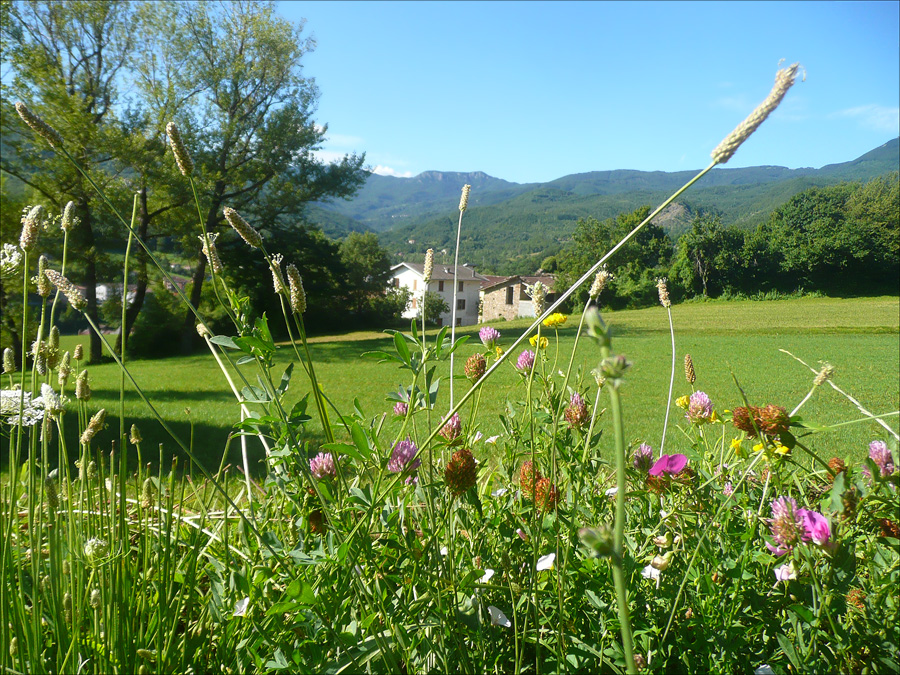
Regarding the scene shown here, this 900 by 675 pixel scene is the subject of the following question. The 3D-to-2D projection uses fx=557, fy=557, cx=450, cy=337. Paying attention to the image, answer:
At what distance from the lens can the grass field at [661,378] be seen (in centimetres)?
418

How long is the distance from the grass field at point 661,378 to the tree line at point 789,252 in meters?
1.11

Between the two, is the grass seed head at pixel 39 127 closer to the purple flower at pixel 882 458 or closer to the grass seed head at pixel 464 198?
the grass seed head at pixel 464 198

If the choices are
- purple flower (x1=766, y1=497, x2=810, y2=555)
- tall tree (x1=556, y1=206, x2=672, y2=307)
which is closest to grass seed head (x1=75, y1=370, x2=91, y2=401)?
purple flower (x1=766, y1=497, x2=810, y2=555)

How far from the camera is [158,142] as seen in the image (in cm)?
1138

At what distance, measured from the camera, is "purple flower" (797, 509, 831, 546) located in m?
0.57

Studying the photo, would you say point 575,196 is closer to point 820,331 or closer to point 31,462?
point 820,331

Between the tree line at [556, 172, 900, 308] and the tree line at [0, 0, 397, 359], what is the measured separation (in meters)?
8.42

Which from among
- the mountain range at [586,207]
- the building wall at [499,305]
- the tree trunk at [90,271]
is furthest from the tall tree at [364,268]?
the tree trunk at [90,271]

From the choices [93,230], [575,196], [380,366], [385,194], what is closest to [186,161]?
[380,366]

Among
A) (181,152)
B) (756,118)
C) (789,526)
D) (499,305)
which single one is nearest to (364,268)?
(499,305)

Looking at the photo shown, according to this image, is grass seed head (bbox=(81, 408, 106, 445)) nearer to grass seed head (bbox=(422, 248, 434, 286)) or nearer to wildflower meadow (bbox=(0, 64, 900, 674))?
wildflower meadow (bbox=(0, 64, 900, 674))

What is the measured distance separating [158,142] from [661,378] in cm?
1063

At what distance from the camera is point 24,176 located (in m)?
11.2

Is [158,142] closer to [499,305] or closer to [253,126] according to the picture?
[253,126]
